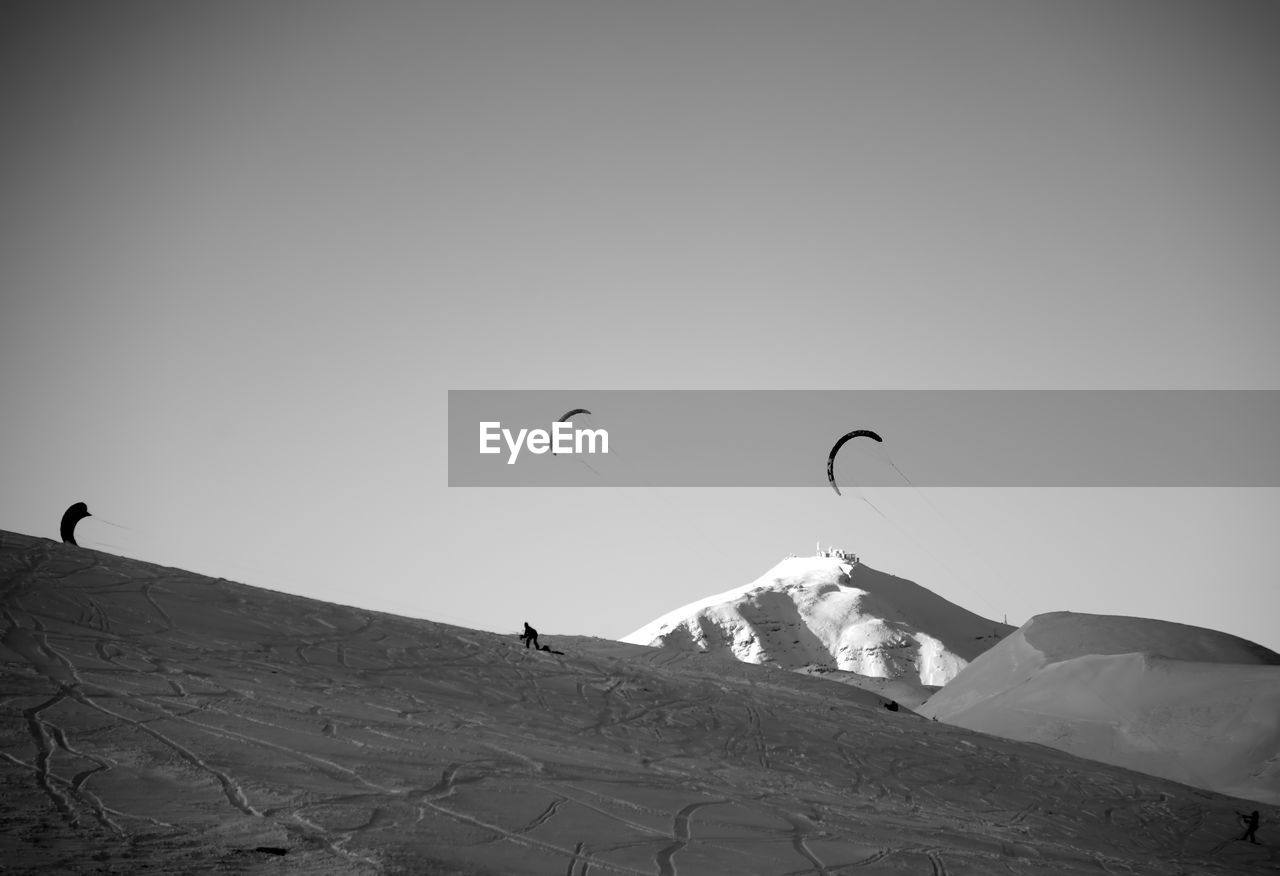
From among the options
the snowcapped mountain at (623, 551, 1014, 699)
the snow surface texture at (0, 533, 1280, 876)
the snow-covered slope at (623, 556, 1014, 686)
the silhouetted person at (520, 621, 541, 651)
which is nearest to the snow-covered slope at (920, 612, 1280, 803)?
the snow surface texture at (0, 533, 1280, 876)

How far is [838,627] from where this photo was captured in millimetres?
166250

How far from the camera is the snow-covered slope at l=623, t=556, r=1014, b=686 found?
155 metres

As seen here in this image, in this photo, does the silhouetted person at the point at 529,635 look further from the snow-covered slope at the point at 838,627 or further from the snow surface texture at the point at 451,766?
the snow-covered slope at the point at 838,627

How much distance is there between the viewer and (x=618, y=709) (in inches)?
1000

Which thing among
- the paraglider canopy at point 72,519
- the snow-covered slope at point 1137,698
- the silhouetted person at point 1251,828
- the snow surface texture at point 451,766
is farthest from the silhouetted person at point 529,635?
the snow-covered slope at point 1137,698

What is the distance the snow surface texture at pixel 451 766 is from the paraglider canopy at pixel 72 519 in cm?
370

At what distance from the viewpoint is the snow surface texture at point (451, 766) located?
1188cm

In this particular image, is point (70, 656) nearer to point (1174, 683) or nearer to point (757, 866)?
point (757, 866)

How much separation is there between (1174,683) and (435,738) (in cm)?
3316

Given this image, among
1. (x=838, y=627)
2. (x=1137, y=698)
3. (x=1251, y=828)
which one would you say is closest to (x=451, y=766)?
(x=1251, y=828)

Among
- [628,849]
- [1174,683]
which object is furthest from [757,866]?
[1174,683]

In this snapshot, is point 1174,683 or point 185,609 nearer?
point 185,609

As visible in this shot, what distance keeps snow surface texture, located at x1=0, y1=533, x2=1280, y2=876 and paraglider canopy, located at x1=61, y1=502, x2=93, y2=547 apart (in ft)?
12.1

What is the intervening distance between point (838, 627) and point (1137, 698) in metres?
127
